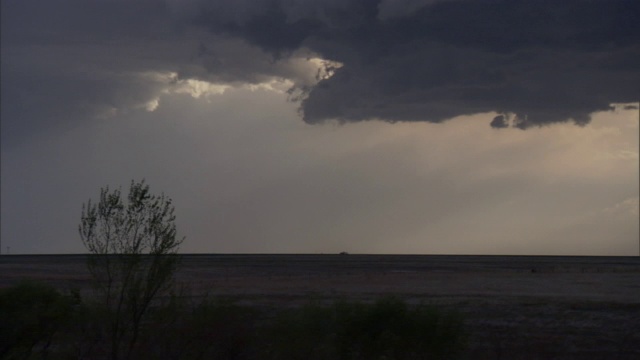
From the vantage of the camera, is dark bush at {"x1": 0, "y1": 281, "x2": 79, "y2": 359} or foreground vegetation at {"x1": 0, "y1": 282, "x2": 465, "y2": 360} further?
foreground vegetation at {"x1": 0, "y1": 282, "x2": 465, "y2": 360}

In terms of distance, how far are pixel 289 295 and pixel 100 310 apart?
Answer: 35.1 m

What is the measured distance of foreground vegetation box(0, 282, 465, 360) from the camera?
67.3ft

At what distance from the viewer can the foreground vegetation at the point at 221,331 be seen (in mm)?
20500

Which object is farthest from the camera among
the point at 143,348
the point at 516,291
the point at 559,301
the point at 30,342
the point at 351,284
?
the point at 351,284

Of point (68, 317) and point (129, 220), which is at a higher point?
point (129, 220)

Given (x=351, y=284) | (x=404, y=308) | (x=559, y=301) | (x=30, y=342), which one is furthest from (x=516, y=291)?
(x=30, y=342)

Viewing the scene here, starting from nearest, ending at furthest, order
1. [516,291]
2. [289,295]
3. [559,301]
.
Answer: [559,301]
[289,295]
[516,291]

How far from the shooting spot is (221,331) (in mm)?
21812

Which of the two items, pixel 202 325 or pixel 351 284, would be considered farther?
pixel 351 284

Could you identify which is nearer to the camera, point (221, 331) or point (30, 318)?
point (30, 318)

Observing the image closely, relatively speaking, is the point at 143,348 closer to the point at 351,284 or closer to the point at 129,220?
the point at 129,220

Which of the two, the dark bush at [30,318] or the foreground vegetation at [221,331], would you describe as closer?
Answer: the dark bush at [30,318]

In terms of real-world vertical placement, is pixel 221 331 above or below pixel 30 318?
below

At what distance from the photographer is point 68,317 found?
2105 centimetres
